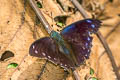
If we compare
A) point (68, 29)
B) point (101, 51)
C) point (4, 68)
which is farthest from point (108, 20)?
point (4, 68)

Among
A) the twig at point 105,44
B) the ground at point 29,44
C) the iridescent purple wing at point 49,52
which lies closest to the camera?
the iridescent purple wing at point 49,52

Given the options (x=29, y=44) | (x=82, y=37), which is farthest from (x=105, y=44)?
(x=29, y=44)

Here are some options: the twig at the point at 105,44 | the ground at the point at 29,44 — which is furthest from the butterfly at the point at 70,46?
the twig at the point at 105,44

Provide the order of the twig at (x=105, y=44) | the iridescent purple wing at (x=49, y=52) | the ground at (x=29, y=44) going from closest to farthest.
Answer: the iridescent purple wing at (x=49, y=52) → the ground at (x=29, y=44) → the twig at (x=105, y=44)

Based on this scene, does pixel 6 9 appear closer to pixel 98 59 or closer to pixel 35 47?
pixel 35 47

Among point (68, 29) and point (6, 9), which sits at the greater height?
point (6, 9)

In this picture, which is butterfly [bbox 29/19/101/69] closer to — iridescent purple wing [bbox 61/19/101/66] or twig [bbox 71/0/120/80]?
iridescent purple wing [bbox 61/19/101/66]

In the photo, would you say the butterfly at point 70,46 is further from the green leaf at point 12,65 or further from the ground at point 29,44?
the green leaf at point 12,65
